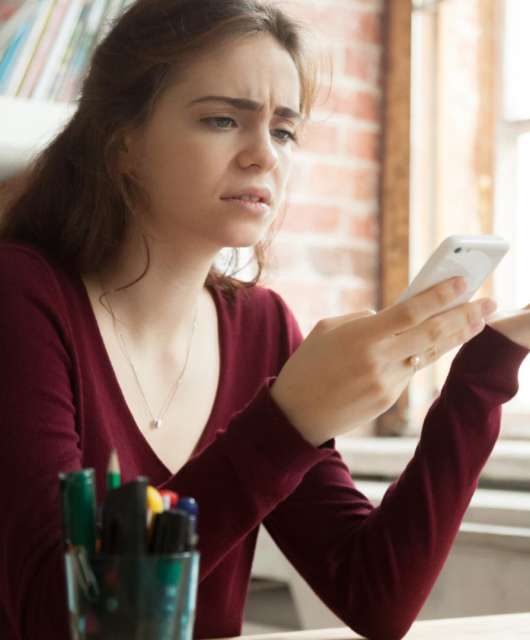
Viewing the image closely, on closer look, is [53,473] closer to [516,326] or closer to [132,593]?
[132,593]

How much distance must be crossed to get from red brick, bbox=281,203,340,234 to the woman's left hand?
1.08m

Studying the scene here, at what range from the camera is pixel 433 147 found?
2443 mm

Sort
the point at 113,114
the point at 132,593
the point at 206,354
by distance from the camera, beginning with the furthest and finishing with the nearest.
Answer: the point at 206,354
the point at 113,114
the point at 132,593

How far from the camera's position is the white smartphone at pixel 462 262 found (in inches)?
38.5

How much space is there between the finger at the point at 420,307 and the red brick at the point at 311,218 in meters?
1.30

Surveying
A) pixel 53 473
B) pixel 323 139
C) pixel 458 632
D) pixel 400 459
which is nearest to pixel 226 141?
pixel 53 473

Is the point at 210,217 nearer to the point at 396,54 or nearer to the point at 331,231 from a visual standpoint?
the point at 331,231

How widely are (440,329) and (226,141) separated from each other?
0.39 metres

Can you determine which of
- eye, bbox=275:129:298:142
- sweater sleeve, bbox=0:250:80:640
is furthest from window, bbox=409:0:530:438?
sweater sleeve, bbox=0:250:80:640

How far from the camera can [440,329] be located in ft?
3.43

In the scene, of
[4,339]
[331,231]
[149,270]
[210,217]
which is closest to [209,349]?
[149,270]

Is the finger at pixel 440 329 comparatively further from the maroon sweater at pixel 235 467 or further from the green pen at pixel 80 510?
the green pen at pixel 80 510

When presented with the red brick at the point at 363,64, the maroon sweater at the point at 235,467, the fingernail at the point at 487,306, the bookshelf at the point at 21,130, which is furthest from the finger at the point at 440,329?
the red brick at the point at 363,64

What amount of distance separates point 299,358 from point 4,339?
0.36 metres
